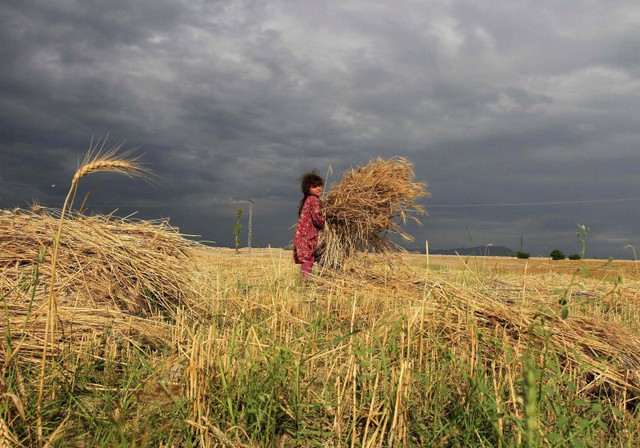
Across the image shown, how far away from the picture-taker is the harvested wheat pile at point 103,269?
4125mm

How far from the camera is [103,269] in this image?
4.89 meters

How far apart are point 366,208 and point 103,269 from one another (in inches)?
180

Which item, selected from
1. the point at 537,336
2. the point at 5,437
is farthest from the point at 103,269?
the point at 537,336

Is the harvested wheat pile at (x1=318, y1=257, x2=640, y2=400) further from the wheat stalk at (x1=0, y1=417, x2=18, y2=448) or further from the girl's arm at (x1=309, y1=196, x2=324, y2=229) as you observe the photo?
the girl's arm at (x1=309, y1=196, x2=324, y2=229)

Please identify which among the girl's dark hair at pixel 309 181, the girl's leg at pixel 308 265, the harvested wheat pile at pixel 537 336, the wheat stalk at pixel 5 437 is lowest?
the wheat stalk at pixel 5 437

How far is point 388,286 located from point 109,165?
→ 4952 millimetres

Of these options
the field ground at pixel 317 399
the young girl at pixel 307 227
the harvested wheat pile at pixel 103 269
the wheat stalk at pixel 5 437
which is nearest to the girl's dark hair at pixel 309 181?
the young girl at pixel 307 227

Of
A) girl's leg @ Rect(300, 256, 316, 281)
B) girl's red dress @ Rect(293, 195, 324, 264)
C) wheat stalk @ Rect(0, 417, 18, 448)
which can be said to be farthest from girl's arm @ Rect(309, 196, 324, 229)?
wheat stalk @ Rect(0, 417, 18, 448)

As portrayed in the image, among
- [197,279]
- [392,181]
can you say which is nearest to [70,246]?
[197,279]

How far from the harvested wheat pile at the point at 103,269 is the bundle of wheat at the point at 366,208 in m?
3.19

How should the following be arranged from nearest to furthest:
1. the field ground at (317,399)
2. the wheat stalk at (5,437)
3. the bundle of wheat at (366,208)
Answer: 1. the wheat stalk at (5,437)
2. the field ground at (317,399)
3. the bundle of wheat at (366,208)

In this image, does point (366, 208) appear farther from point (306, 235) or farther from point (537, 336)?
point (537, 336)

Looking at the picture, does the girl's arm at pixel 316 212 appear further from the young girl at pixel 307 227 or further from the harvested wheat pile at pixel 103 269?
the harvested wheat pile at pixel 103 269

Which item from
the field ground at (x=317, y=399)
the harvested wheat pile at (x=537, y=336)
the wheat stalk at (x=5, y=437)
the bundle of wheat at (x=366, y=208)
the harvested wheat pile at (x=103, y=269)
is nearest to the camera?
the wheat stalk at (x=5, y=437)
